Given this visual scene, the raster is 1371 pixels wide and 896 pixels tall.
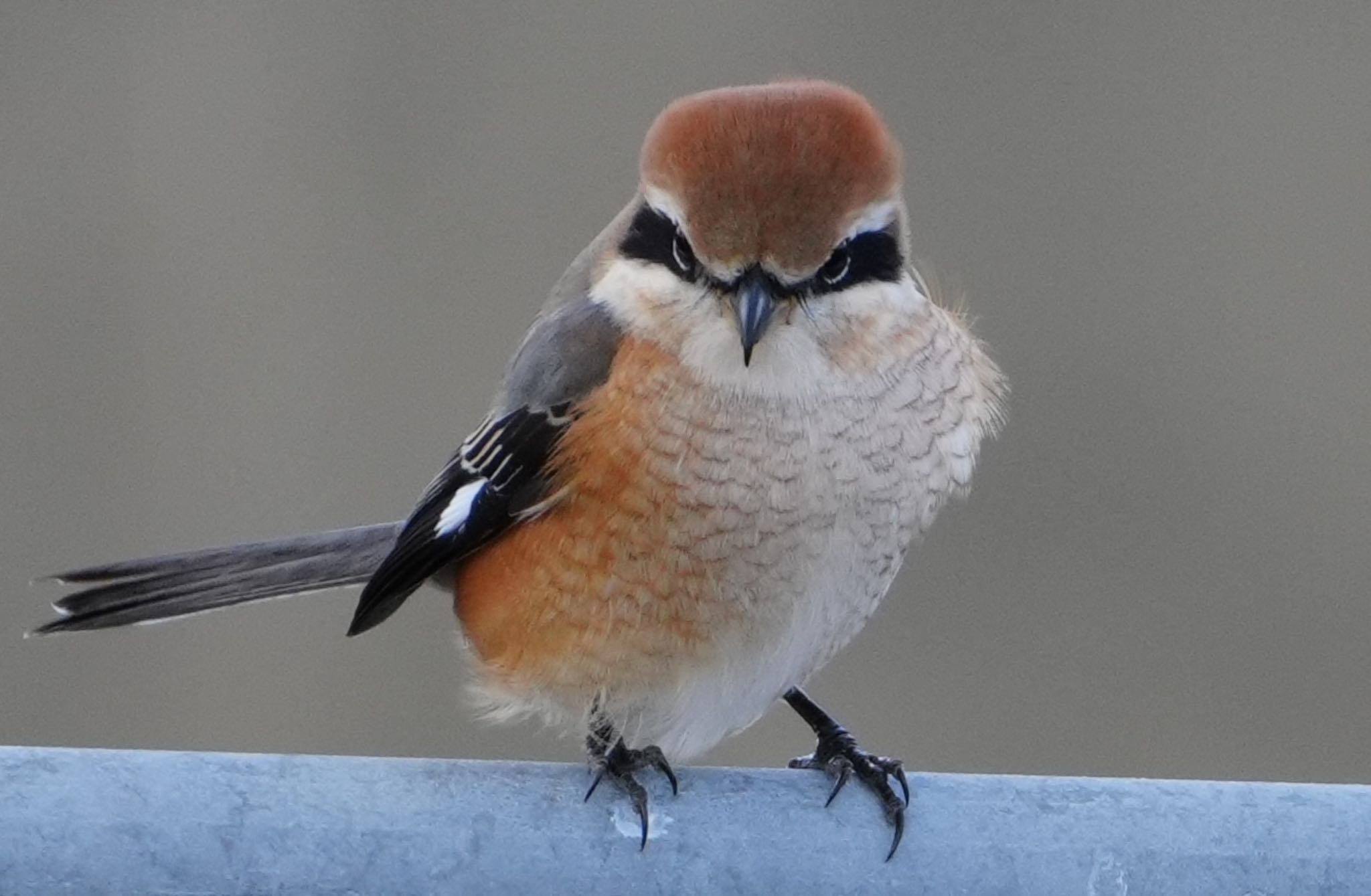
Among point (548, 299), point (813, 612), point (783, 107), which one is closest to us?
point (783, 107)

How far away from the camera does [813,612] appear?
225 cm

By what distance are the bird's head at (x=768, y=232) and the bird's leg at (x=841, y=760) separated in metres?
0.44

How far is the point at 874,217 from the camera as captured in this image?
2.20 meters

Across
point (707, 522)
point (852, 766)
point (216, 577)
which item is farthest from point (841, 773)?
point (216, 577)

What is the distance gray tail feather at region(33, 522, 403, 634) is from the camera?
2.60 m

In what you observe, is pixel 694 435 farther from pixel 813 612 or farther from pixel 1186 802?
pixel 1186 802

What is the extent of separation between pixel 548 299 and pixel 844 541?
619 millimetres

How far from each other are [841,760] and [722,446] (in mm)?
419

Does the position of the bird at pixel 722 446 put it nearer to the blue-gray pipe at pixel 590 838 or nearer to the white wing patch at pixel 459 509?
the white wing patch at pixel 459 509

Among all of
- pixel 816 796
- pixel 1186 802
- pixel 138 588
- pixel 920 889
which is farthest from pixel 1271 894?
pixel 138 588

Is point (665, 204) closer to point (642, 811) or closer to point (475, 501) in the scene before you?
point (475, 501)

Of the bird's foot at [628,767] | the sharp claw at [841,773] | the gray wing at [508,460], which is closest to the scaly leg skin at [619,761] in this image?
the bird's foot at [628,767]

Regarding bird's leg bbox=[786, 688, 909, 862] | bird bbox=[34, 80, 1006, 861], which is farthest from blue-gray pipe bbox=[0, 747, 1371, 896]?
bird bbox=[34, 80, 1006, 861]

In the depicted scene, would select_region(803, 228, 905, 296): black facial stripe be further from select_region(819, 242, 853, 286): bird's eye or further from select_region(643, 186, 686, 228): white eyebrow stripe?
select_region(643, 186, 686, 228): white eyebrow stripe
